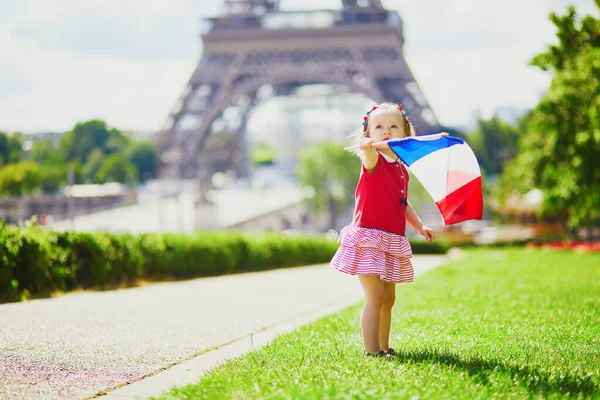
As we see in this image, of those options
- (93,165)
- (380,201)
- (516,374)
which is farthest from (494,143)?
(516,374)

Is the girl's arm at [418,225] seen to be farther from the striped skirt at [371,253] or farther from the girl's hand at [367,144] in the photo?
the girl's hand at [367,144]

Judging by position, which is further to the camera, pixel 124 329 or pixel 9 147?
pixel 9 147

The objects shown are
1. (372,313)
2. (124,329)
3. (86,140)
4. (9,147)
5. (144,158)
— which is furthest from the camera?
(144,158)

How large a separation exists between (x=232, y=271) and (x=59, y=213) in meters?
24.6

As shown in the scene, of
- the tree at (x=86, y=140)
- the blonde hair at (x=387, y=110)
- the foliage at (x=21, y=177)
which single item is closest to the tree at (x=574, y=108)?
the blonde hair at (x=387, y=110)

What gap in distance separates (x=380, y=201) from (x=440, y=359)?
0.88 metres

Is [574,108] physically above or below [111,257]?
above

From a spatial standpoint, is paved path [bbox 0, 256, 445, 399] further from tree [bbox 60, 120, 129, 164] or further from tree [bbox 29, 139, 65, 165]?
tree [bbox 60, 120, 129, 164]

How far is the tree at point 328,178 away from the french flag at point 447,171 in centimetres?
3955

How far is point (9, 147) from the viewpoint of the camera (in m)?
14.3

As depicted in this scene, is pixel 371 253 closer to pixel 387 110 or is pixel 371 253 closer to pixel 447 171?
pixel 447 171

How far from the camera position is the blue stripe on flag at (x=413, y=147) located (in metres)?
4.09

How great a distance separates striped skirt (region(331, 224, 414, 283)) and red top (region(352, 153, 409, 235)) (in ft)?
0.14

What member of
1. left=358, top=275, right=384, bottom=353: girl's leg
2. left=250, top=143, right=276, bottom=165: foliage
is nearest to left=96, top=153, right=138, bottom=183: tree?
left=358, top=275, right=384, bottom=353: girl's leg
